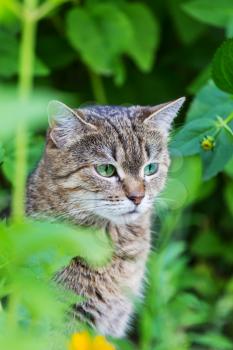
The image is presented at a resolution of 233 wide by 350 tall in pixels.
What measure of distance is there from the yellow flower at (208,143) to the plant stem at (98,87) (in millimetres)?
2153

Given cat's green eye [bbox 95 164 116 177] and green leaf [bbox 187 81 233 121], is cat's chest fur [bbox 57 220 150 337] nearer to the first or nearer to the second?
cat's green eye [bbox 95 164 116 177]

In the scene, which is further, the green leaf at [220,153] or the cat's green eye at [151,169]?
the cat's green eye at [151,169]

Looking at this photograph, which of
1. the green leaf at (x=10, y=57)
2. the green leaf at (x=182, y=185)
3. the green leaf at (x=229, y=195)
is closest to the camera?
the green leaf at (x=182, y=185)

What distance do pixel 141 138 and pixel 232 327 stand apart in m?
1.96

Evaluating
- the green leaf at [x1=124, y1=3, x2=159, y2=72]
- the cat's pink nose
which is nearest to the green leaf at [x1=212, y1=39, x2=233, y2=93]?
the cat's pink nose

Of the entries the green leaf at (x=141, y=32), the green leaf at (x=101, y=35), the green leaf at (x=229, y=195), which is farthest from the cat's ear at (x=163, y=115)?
the green leaf at (x=229, y=195)

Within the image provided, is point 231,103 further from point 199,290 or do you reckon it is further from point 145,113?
point 199,290

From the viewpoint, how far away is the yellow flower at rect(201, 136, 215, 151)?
2.21 metres

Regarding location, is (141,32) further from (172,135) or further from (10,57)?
(172,135)

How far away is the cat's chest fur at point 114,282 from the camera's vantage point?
105 inches

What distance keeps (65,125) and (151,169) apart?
→ 306 millimetres

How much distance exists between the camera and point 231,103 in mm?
2424

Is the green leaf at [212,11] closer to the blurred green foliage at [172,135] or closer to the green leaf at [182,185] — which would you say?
the blurred green foliage at [172,135]

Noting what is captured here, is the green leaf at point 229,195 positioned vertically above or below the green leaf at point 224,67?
below
